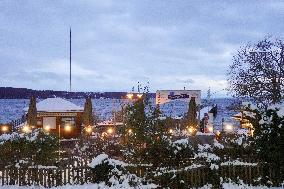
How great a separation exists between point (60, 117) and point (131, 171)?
2005 centimetres

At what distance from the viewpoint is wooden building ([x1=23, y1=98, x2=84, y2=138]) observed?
34219 mm

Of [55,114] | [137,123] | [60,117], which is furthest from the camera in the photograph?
[60,117]

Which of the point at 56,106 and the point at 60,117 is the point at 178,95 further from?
the point at 56,106

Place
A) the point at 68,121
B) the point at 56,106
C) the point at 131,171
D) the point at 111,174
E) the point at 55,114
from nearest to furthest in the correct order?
the point at 111,174 < the point at 131,171 < the point at 55,114 < the point at 56,106 < the point at 68,121

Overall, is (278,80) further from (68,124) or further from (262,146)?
(262,146)

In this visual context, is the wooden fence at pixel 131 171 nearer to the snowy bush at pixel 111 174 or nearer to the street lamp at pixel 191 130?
the snowy bush at pixel 111 174

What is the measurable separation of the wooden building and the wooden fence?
57.8ft

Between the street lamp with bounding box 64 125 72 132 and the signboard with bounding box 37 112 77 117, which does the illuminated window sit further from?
the signboard with bounding box 37 112 77 117

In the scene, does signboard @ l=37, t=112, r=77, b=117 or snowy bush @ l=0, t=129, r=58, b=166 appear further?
signboard @ l=37, t=112, r=77, b=117

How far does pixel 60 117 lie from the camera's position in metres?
34.8

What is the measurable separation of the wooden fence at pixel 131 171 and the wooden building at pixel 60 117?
57.8ft

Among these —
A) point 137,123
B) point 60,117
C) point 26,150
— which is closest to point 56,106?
point 60,117

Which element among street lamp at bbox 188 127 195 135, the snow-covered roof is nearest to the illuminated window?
the snow-covered roof

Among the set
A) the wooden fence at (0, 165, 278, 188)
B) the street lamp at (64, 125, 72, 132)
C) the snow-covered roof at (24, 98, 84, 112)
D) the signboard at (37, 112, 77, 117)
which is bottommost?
the wooden fence at (0, 165, 278, 188)
